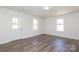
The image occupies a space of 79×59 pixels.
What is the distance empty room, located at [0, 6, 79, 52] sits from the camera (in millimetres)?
4210

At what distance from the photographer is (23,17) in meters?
6.46

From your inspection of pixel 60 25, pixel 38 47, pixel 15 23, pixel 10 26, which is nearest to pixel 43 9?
pixel 15 23

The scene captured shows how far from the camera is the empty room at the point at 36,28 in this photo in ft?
13.8

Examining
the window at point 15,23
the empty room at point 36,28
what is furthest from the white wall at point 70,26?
the window at point 15,23

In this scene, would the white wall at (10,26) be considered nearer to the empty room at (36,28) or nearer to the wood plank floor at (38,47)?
the empty room at (36,28)

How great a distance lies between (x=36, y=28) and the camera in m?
8.53

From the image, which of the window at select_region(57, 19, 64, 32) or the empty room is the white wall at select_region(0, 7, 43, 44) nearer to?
the empty room

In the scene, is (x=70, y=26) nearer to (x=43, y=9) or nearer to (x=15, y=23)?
(x=43, y=9)

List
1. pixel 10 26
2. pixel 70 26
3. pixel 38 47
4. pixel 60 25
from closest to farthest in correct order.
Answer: pixel 38 47
pixel 10 26
pixel 70 26
pixel 60 25

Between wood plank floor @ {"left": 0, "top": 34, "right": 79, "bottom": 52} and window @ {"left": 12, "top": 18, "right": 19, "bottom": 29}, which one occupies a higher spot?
window @ {"left": 12, "top": 18, "right": 19, "bottom": 29}

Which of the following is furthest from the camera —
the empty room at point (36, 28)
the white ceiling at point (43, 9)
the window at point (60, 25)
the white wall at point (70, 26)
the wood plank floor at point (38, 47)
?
the window at point (60, 25)

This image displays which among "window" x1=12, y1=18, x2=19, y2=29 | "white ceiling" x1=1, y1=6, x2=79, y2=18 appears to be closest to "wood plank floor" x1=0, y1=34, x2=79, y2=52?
"window" x1=12, y1=18, x2=19, y2=29
